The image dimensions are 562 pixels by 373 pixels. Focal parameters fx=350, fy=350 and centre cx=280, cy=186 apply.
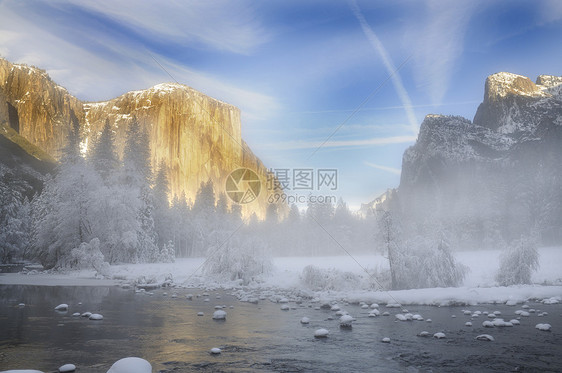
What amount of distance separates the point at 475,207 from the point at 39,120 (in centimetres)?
18257

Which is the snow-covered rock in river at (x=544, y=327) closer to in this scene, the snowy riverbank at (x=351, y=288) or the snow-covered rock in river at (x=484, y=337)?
the snow-covered rock in river at (x=484, y=337)

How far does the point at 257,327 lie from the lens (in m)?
12.7

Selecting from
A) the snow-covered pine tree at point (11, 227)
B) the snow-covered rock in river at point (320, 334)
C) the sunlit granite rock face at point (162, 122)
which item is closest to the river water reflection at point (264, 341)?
the snow-covered rock in river at point (320, 334)

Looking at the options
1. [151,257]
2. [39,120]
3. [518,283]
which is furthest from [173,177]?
[518,283]

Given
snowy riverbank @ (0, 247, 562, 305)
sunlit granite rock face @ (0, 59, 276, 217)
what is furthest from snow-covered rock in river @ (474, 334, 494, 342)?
sunlit granite rock face @ (0, 59, 276, 217)

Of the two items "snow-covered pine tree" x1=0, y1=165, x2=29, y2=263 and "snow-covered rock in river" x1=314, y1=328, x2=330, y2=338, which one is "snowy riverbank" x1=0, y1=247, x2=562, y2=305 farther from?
"snow-covered pine tree" x1=0, y1=165, x2=29, y2=263

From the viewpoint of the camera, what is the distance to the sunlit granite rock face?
14400cm

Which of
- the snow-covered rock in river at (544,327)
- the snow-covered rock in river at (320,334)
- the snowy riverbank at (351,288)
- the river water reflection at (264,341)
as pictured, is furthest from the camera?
the snowy riverbank at (351,288)

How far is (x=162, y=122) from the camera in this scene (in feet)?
479

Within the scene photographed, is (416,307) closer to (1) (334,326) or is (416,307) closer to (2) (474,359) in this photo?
(1) (334,326)
